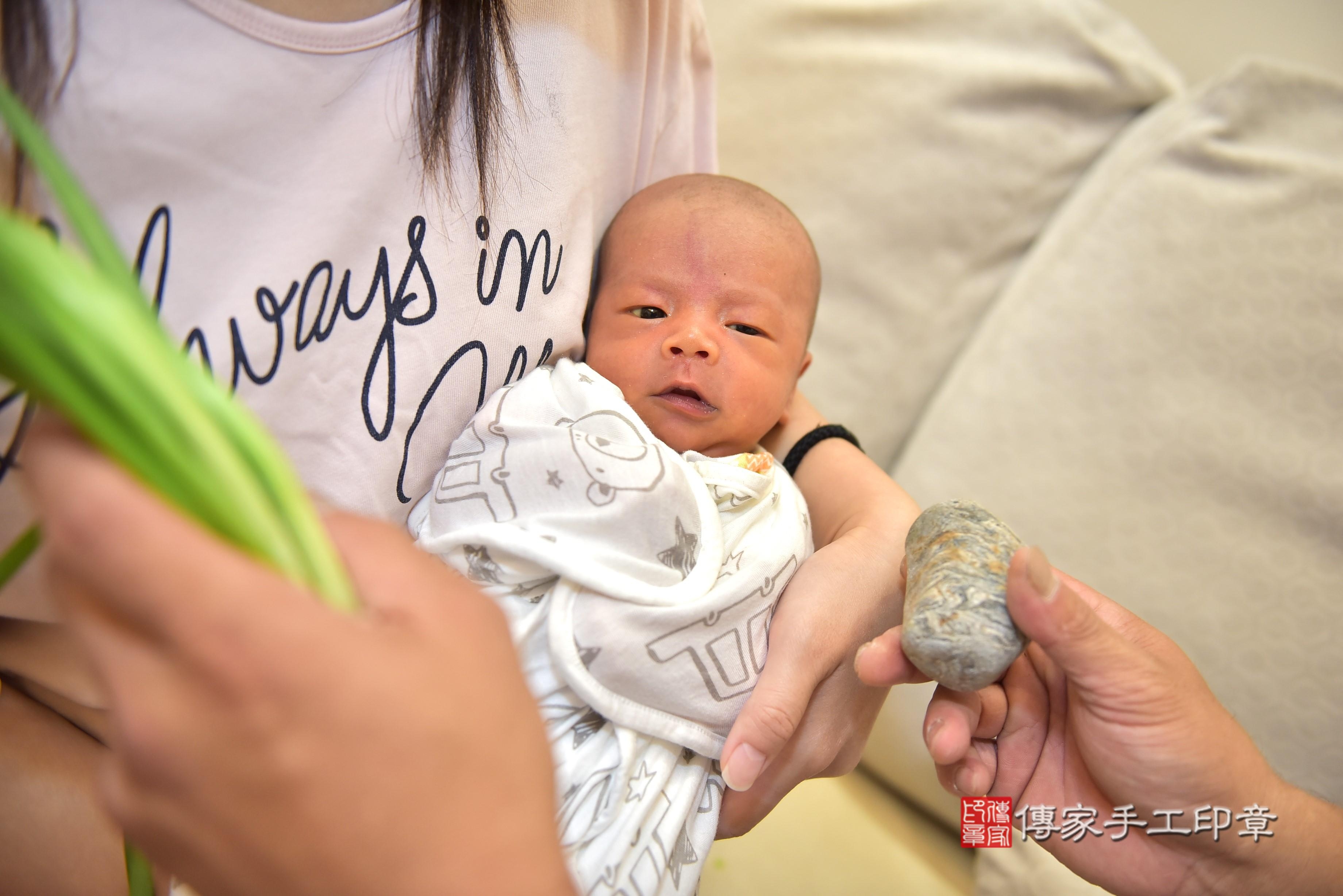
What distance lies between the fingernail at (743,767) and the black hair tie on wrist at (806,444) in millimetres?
427

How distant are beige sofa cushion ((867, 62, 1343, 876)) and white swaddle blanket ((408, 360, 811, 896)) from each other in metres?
0.67

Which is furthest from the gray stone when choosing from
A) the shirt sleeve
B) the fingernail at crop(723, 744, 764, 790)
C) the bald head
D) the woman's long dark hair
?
the shirt sleeve

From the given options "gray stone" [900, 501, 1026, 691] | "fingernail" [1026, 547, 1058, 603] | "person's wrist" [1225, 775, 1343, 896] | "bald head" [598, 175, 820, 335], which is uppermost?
"bald head" [598, 175, 820, 335]

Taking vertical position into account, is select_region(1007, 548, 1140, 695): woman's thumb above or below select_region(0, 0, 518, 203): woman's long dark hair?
below

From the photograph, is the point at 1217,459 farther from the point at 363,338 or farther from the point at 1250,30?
the point at 363,338

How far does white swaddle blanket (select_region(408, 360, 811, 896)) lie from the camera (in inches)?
29.0

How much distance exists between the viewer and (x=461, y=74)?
0.78 meters

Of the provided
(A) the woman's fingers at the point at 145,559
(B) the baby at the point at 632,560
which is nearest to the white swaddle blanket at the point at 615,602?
(B) the baby at the point at 632,560

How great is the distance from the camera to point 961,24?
1.46 m

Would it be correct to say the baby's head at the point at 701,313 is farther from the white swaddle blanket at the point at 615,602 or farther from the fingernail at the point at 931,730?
the fingernail at the point at 931,730

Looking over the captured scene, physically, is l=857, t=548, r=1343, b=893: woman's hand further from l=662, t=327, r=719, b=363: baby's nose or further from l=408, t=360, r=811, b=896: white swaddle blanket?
l=662, t=327, r=719, b=363: baby's nose

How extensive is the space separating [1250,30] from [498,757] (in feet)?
5.97

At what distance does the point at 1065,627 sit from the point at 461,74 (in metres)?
0.74

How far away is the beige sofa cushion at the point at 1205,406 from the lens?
1148 millimetres
